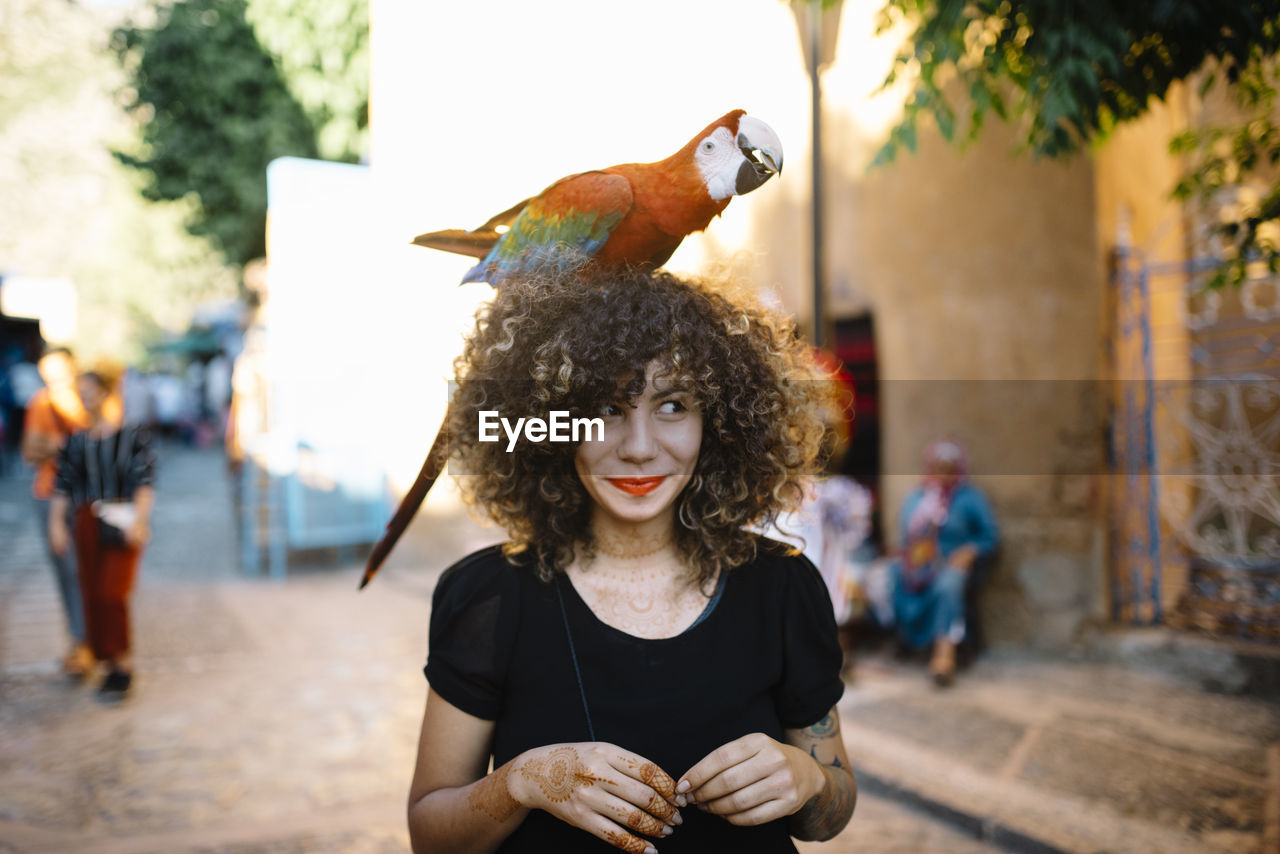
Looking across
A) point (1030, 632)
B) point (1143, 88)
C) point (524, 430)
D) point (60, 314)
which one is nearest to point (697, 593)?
point (524, 430)

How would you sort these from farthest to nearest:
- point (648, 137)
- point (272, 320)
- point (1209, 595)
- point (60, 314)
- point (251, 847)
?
point (60, 314), point (272, 320), point (1209, 595), point (251, 847), point (648, 137)

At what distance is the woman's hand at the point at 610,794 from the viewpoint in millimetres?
1137

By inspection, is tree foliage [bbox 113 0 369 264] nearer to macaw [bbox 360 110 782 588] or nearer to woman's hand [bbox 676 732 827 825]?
macaw [bbox 360 110 782 588]

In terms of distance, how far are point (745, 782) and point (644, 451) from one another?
0.51 metres

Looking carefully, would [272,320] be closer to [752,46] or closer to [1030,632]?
[752,46]

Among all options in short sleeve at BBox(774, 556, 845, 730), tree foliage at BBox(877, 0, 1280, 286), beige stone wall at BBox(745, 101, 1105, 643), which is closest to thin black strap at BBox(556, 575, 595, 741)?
short sleeve at BBox(774, 556, 845, 730)

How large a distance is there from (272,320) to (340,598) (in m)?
2.74

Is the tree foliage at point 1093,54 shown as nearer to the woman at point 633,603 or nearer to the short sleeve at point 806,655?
the woman at point 633,603

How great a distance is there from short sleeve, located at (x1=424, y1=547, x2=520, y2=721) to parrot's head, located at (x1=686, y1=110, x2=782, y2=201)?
73cm

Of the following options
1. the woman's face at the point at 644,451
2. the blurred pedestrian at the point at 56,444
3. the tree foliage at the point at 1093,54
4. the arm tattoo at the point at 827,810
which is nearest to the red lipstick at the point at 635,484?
the woman's face at the point at 644,451

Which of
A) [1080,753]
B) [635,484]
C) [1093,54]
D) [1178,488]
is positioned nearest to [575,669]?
[635,484]

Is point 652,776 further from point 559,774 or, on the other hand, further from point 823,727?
point 823,727

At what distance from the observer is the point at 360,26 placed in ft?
34.9

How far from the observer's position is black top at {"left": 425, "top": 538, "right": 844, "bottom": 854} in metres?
1.32
